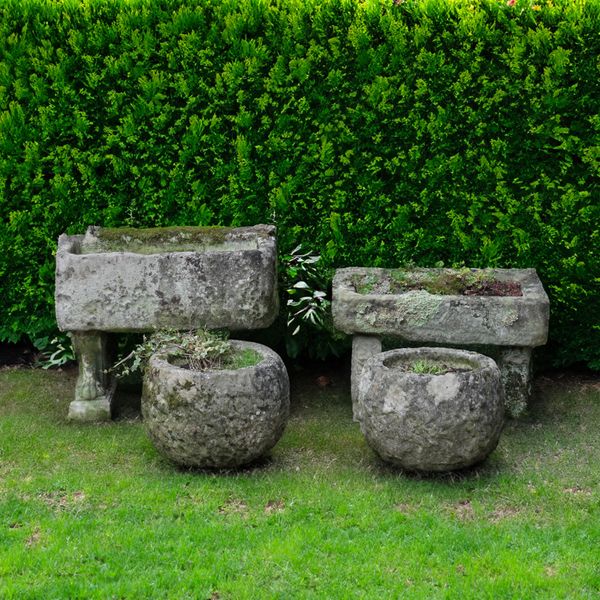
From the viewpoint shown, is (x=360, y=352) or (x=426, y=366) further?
(x=360, y=352)

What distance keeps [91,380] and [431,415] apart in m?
2.56

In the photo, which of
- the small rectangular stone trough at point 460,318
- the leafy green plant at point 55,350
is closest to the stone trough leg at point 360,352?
the small rectangular stone trough at point 460,318

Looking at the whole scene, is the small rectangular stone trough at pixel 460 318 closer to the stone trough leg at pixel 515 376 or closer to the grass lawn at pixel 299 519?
the stone trough leg at pixel 515 376

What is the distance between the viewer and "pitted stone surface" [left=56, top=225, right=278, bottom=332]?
243 inches

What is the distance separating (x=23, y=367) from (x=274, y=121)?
289 cm

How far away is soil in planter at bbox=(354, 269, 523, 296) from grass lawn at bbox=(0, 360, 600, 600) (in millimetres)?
940

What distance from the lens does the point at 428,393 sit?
17.1 ft

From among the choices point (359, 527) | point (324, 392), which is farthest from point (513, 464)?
point (324, 392)

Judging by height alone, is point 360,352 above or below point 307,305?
below

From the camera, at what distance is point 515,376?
638cm

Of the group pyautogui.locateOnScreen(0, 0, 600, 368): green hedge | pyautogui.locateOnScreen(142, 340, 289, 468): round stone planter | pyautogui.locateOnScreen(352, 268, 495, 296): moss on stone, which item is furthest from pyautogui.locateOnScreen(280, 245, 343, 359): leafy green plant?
pyautogui.locateOnScreen(142, 340, 289, 468): round stone planter

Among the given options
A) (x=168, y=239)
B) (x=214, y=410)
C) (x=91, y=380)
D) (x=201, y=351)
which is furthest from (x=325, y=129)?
(x=214, y=410)

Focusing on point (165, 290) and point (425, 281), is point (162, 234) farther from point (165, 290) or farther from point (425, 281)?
point (425, 281)

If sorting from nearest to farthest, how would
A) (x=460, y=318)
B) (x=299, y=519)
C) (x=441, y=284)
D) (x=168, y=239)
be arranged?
(x=299, y=519) < (x=460, y=318) < (x=441, y=284) < (x=168, y=239)
